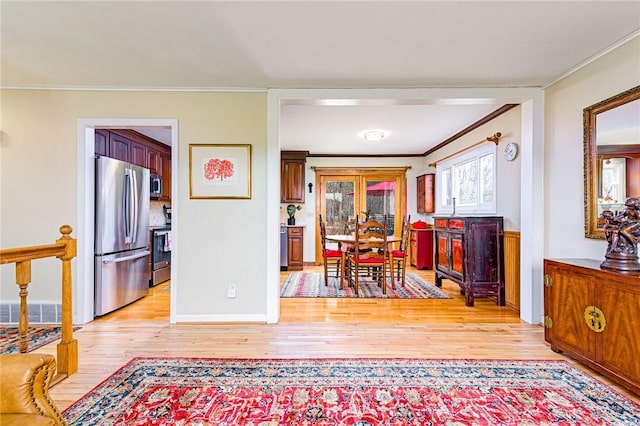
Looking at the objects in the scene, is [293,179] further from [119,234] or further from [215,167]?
[119,234]

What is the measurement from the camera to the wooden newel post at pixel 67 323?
209 centimetres

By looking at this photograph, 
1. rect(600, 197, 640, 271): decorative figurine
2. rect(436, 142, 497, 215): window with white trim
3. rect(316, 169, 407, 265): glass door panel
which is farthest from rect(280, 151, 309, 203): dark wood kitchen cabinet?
rect(600, 197, 640, 271): decorative figurine

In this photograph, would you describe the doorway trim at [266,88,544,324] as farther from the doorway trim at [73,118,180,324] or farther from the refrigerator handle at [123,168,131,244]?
the refrigerator handle at [123,168,131,244]

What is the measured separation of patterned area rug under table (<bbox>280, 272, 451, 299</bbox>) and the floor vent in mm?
2363

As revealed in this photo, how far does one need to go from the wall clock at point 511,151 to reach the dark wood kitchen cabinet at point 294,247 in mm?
3532

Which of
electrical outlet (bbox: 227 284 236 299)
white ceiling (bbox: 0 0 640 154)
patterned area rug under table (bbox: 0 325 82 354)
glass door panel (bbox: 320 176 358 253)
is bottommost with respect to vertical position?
patterned area rug under table (bbox: 0 325 82 354)

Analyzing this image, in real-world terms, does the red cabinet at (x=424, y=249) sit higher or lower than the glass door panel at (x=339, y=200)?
lower

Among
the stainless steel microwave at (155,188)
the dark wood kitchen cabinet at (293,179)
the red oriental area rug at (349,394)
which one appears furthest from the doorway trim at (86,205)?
the dark wood kitchen cabinet at (293,179)

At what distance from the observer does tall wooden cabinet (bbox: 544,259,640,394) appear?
1.82 m

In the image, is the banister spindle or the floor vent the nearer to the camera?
the banister spindle

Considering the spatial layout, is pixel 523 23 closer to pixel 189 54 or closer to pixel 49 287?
pixel 189 54

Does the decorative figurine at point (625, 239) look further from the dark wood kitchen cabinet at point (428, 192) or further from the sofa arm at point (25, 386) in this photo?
the dark wood kitchen cabinet at point (428, 192)

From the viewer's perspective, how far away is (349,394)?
188cm

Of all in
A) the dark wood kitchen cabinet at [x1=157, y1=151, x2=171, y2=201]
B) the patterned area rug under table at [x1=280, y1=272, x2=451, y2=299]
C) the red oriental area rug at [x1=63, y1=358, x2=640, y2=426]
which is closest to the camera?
the red oriental area rug at [x1=63, y1=358, x2=640, y2=426]
